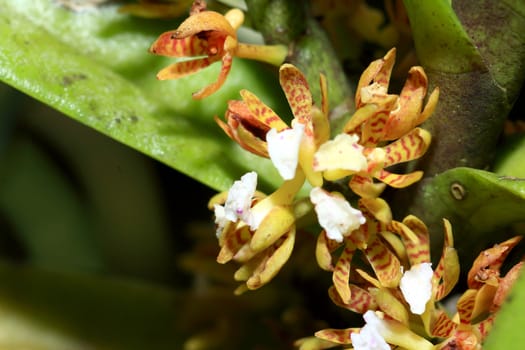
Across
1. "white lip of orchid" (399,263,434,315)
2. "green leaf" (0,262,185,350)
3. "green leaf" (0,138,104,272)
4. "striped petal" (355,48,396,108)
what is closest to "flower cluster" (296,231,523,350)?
"white lip of orchid" (399,263,434,315)

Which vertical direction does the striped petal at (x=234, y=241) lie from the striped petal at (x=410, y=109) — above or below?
above

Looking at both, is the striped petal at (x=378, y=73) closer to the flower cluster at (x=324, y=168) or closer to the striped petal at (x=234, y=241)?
the flower cluster at (x=324, y=168)

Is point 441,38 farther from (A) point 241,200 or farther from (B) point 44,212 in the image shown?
(B) point 44,212

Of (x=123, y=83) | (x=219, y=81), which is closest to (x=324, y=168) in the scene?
(x=219, y=81)

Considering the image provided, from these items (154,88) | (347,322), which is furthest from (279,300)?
(154,88)

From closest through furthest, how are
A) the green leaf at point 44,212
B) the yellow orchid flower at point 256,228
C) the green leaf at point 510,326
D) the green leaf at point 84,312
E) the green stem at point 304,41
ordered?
the green leaf at point 510,326
the yellow orchid flower at point 256,228
the green stem at point 304,41
the green leaf at point 84,312
the green leaf at point 44,212

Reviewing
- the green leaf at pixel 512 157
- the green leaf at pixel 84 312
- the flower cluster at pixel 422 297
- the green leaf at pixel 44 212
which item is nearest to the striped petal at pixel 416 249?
the flower cluster at pixel 422 297

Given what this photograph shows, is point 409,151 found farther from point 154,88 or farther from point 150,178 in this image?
point 150,178

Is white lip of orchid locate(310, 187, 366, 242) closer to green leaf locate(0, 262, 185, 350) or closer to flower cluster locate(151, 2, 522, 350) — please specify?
flower cluster locate(151, 2, 522, 350)
